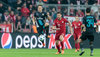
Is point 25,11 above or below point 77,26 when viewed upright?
above

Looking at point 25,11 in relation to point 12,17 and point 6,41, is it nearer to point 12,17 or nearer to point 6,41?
point 12,17

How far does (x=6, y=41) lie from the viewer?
86.7ft

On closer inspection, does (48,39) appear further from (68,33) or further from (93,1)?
(93,1)

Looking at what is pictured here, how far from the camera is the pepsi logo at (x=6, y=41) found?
26.4 meters

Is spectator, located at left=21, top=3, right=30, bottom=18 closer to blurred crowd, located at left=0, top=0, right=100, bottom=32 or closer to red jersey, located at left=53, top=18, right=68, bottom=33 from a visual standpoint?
blurred crowd, located at left=0, top=0, right=100, bottom=32

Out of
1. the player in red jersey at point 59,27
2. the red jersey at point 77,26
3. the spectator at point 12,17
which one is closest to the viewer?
the player in red jersey at point 59,27

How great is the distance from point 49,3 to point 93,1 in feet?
12.9

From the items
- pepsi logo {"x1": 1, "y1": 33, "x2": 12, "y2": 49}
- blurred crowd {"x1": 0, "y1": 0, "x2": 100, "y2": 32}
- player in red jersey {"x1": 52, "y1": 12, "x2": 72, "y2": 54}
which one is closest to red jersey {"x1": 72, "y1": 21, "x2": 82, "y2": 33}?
blurred crowd {"x1": 0, "y1": 0, "x2": 100, "y2": 32}

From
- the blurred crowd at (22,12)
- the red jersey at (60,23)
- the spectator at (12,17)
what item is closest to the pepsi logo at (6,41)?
the blurred crowd at (22,12)

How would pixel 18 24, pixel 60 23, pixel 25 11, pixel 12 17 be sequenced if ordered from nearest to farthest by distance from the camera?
pixel 60 23, pixel 18 24, pixel 12 17, pixel 25 11

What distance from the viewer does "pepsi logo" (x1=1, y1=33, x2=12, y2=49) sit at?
2636cm

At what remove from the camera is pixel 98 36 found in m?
27.9

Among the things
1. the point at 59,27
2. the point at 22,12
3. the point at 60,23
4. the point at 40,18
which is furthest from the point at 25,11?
the point at 60,23

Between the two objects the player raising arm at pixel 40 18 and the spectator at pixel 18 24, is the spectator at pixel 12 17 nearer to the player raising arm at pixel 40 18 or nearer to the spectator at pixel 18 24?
the spectator at pixel 18 24
